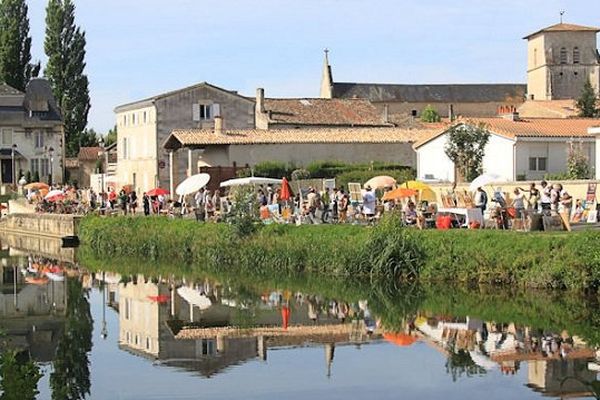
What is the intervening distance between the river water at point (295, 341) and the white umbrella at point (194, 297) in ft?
0.24

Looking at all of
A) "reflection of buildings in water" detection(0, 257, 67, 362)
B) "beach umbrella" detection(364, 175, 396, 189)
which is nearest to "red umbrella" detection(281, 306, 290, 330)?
"reflection of buildings in water" detection(0, 257, 67, 362)

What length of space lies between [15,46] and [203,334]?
55.5 m

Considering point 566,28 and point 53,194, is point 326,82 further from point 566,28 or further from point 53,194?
point 53,194

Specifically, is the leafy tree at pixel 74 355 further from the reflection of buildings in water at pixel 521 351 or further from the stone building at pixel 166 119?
the stone building at pixel 166 119

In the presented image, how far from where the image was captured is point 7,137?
2847 inches

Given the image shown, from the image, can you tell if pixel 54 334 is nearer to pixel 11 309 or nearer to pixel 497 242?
pixel 11 309

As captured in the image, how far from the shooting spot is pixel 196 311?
25.2m

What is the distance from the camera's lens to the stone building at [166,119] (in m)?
60.1

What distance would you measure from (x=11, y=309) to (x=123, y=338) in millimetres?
5883

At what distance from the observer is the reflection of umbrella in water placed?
22884mm

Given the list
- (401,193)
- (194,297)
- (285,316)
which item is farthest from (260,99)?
(285,316)

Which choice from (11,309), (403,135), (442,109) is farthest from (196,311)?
(442,109)

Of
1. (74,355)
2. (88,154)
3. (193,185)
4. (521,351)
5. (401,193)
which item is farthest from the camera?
(88,154)

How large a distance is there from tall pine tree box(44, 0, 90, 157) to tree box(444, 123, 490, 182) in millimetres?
37053
